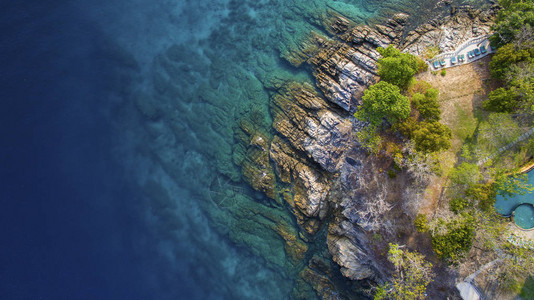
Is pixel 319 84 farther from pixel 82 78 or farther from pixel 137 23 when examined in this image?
pixel 82 78

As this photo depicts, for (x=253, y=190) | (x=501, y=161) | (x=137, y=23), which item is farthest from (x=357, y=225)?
(x=137, y=23)

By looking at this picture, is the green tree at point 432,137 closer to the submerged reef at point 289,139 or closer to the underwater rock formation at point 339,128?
the submerged reef at point 289,139

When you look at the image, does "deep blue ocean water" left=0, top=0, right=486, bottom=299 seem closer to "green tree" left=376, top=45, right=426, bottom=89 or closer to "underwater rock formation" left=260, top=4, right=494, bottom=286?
"underwater rock formation" left=260, top=4, right=494, bottom=286

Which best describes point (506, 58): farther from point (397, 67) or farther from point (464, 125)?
point (397, 67)

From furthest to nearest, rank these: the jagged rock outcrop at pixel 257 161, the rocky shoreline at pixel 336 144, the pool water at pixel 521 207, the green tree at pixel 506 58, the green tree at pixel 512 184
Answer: the jagged rock outcrop at pixel 257 161, the rocky shoreline at pixel 336 144, the pool water at pixel 521 207, the green tree at pixel 506 58, the green tree at pixel 512 184

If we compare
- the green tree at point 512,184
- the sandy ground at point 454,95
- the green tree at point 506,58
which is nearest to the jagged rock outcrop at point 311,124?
the sandy ground at point 454,95
